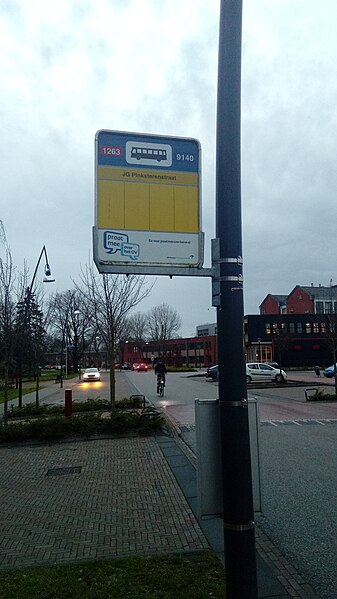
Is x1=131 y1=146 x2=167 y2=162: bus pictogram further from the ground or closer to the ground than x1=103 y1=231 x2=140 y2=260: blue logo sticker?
further from the ground

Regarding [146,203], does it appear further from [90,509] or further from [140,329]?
[140,329]

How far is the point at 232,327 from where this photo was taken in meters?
3.08

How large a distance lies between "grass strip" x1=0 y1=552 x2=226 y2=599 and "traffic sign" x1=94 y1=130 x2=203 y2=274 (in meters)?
2.50

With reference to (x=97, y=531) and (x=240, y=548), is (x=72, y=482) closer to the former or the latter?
(x=97, y=531)

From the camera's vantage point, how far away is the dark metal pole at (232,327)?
2.95 metres

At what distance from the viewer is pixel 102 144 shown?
134 inches

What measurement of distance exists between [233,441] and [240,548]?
1.91 feet

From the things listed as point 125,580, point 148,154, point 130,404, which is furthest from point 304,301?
point 148,154

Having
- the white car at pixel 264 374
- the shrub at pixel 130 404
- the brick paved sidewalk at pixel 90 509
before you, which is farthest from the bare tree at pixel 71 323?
the brick paved sidewalk at pixel 90 509

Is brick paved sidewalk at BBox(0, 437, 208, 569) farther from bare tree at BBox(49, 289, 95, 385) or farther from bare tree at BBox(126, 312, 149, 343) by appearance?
bare tree at BBox(126, 312, 149, 343)

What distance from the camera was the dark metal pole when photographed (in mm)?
2947

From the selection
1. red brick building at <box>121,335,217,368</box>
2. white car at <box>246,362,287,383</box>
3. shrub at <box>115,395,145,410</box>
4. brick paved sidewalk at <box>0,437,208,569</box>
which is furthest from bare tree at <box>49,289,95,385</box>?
brick paved sidewalk at <box>0,437,208,569</box>

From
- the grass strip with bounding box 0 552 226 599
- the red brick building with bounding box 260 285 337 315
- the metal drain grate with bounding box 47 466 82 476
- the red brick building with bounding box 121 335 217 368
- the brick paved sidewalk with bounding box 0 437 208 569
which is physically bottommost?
the metal drain grate with bounding box 47 466 82 476

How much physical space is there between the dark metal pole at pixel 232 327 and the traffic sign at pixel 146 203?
0.22 m
